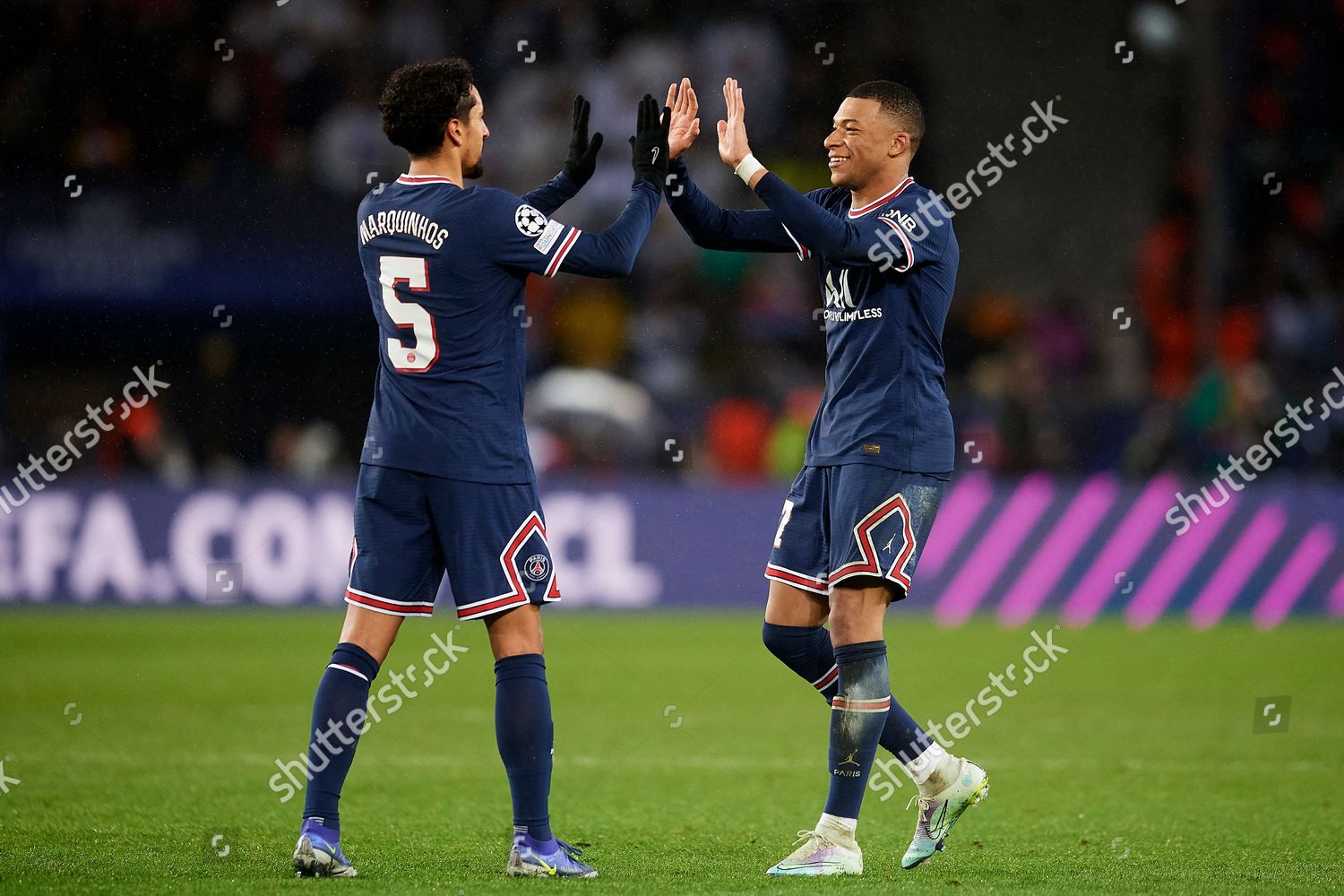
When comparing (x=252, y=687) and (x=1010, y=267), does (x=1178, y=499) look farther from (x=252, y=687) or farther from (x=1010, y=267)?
(x=252, y=687)

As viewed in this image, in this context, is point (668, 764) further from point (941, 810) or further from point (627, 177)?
point (627, 177)

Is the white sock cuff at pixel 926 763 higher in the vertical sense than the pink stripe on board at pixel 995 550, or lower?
lower

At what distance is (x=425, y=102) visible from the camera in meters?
4.62

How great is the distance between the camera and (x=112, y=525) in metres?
13.1

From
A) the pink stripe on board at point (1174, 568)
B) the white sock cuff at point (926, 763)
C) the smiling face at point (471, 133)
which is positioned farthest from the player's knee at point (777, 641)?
the pink stripe on board at point (1174, 568)

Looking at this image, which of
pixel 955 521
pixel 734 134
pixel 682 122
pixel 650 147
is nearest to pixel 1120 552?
pixel 955 521

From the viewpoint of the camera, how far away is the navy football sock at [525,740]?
4594 millimetres

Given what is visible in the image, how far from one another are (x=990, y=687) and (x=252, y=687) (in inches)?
166

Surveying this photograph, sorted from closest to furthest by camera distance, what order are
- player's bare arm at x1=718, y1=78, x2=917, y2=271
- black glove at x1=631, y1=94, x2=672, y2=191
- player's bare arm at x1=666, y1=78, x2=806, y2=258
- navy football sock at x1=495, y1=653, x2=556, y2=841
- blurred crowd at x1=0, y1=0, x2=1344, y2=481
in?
1. navy football sock at x1=495, y1=653, x2=556, y2=841
2. player's bare arm at x1=718, y1=78, x2=917, y2=271
3. black glove at x1=631, y1=94, x2=672, y2=191
4. player's bare arm at x1=666, y1=78, x2=806, y2=258
5. blurred crowd at x1=0, y1=0, x2=1344, y2=481

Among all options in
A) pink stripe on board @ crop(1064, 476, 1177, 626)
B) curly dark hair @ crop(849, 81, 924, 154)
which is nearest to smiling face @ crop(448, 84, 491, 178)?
curly dark hair @ crop(849, 81, 924, 154)

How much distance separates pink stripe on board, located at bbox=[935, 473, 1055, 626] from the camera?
13023 millimetres

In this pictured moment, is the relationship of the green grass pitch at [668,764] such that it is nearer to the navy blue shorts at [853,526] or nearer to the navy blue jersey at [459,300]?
the navy blue shorts at [853,526]

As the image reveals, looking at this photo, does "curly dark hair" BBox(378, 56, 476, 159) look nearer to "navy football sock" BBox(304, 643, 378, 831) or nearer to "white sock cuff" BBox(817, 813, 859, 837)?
"navy football sock" BBox(304, 643, 378, 831)

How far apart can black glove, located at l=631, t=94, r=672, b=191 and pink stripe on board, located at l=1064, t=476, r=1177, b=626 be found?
8865 millimetres
